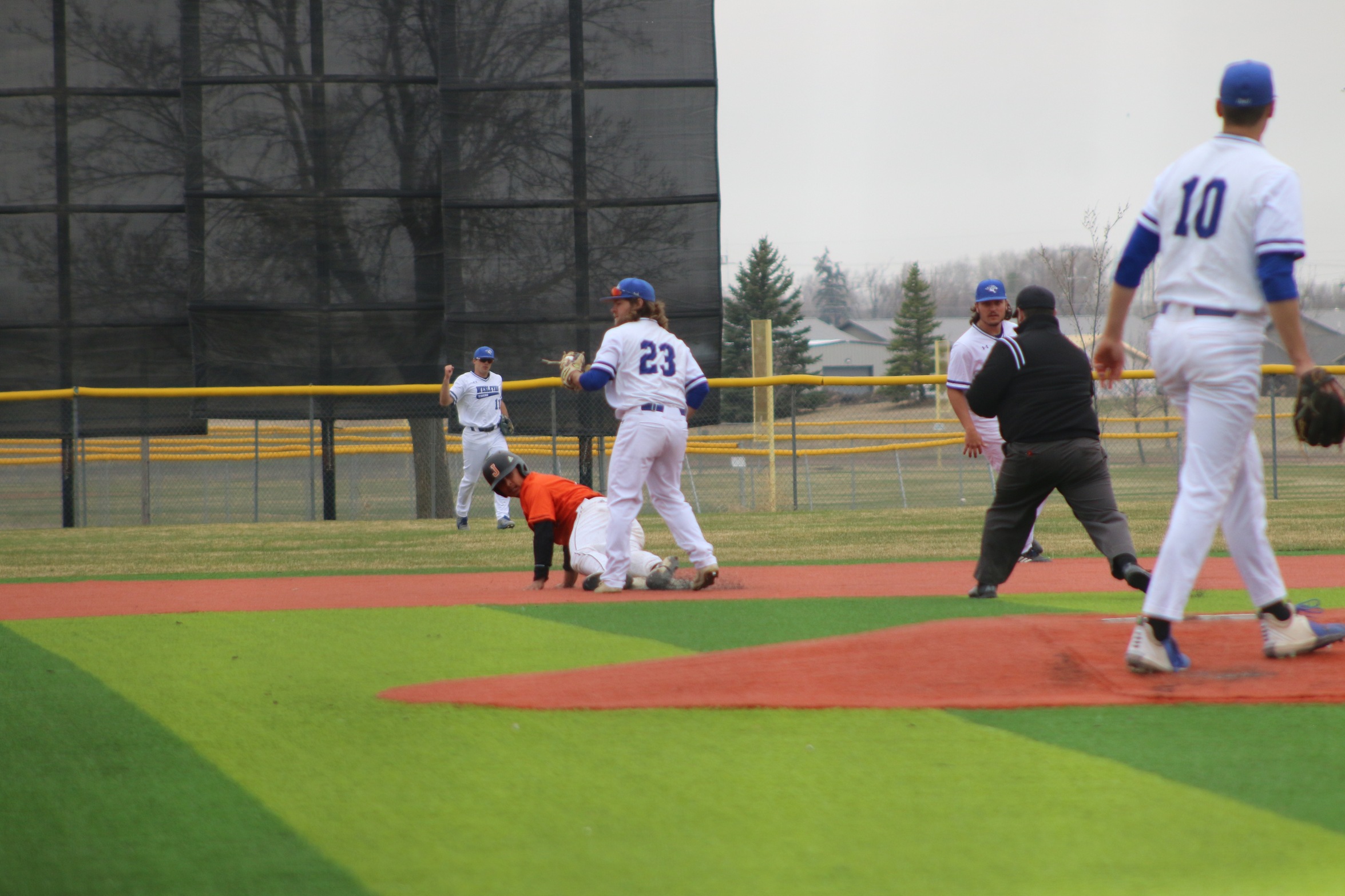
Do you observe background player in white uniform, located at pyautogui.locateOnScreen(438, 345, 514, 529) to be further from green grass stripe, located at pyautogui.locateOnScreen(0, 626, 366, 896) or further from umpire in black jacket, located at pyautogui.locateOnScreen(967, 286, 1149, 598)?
green grass stripe, located at pyautogui.locateOnScreen(0, 626, 366, 896)

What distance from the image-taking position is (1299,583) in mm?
7508

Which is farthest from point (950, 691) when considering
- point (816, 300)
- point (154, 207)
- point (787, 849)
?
point (816, 300)

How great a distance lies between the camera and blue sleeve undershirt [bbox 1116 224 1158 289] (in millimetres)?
4422

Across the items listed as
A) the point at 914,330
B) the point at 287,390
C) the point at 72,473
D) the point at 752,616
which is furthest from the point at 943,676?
the point at 914,330

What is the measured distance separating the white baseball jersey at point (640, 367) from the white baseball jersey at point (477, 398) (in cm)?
667

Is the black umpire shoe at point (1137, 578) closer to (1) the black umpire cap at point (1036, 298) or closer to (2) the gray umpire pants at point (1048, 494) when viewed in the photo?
(2) the gray umpire pants at point (1048, 494)

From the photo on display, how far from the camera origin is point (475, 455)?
561 inches

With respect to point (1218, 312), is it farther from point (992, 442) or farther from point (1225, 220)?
point (992, 442)

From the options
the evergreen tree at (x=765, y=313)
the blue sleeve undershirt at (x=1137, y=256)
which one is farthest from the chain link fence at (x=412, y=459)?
the evergreen tree at (x=765, y=313)

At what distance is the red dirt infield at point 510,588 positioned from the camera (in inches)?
294

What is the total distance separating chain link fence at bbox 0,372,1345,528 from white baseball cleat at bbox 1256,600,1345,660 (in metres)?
9.91

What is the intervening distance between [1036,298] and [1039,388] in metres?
0.58

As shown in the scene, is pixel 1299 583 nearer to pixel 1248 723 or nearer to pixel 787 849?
pixel 1248 723

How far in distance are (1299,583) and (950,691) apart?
14.2 ft
